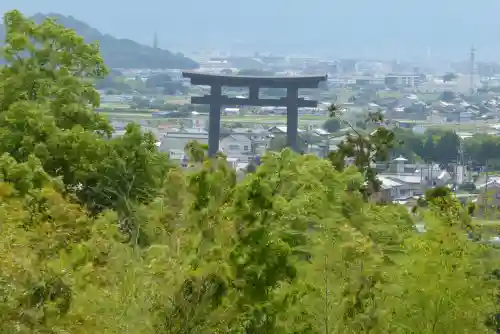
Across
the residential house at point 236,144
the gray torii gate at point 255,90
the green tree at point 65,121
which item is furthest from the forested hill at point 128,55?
the green tree at point 65,121

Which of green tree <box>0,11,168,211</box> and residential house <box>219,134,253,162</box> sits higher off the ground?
green tree <box>0,11,168,211</box>

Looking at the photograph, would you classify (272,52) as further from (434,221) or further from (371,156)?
(434,221)

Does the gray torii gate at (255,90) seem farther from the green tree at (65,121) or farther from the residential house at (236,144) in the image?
the green tree at (65,121)

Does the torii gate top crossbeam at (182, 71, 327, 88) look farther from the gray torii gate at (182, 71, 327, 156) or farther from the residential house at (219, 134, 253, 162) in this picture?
the residential house at (219, 134, 253, 162)

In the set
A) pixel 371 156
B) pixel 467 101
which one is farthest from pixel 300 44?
pixel 371 156

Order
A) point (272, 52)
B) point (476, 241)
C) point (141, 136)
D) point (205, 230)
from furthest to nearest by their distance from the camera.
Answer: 1. point (272, 52)
2. point (141, 136)
3. point (476, 241)
4. point (205, 230)

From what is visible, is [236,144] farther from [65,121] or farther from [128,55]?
[128,55]

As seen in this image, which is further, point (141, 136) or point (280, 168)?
point (141, 136)

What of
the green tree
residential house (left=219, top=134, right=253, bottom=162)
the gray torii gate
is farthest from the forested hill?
the green tree
